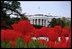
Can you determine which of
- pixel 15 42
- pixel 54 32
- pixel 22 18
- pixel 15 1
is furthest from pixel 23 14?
pixel 15 42

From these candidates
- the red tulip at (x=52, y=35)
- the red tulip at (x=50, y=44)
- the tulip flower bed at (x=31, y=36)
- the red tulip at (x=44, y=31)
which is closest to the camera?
the tulip flower bed at (x=31, y=36)

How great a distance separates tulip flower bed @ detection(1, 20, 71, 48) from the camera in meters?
2.35

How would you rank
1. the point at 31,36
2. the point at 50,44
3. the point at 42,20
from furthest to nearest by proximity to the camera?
the point at 42,20 < the point at 31,36 < the point at 50,44

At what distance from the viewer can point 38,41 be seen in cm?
266

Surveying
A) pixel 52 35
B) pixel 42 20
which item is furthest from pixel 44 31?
pixel 42 20

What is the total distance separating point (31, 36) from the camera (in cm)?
270

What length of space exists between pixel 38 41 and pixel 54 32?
0.27 meters

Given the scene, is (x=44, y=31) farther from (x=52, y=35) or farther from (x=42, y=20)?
(x=42, y=20)

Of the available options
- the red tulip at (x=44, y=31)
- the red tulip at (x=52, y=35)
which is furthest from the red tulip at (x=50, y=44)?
the red tulip at (x=44, y=31)

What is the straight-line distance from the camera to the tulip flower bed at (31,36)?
2.35 metres

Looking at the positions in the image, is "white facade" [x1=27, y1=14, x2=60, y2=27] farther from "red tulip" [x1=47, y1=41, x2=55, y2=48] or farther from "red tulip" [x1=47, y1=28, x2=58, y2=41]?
"red tulip" [x1=47, y1=41, x2=55, y2=48]

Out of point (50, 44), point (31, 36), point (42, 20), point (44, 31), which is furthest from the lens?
point (42, 20)

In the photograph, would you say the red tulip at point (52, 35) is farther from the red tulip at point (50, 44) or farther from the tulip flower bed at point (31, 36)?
the red tulip at point (50, 44)

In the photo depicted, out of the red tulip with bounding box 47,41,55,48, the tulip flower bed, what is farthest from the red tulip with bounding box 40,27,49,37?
the red tulip with bounding box 47,41,55,48
